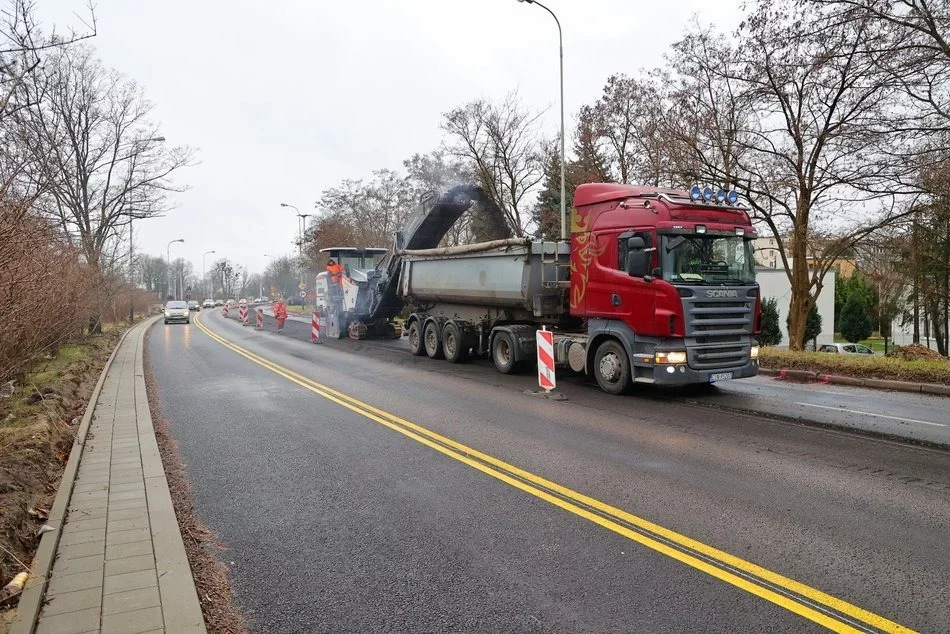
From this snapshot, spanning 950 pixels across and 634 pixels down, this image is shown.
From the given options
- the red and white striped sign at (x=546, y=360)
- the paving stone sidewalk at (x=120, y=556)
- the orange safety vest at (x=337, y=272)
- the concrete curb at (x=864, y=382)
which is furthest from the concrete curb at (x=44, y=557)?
the orange safety vest at (x=337, y=272)

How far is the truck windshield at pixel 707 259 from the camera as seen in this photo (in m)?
9.84

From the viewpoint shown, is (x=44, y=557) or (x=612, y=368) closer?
(x=44, y=557)

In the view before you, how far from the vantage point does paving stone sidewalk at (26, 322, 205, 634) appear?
333 cm

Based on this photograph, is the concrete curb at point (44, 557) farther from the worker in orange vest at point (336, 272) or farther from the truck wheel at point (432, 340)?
the worker in orange vest at point (336, 272)

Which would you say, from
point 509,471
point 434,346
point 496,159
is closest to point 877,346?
point 496,159

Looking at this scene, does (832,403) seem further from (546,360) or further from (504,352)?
(504,352)

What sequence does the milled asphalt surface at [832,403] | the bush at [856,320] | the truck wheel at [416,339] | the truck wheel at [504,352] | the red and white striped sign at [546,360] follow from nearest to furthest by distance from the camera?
the milled asphalt surface at [832,403]
the red and white striped sign at [546,360]
the truck wheel at [504,352]
the truck wheel at [416,339]
the bush at [856,320]

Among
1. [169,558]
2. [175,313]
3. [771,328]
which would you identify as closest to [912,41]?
[169,558]

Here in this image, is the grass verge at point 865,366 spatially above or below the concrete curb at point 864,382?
above

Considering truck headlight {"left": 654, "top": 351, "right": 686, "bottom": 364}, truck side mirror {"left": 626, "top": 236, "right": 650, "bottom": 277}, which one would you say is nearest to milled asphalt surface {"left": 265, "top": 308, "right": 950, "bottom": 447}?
truck headlight {"left": 654, "top": 351, "right": 686, "bottom": 364}

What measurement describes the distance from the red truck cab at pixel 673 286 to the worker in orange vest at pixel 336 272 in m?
15.1

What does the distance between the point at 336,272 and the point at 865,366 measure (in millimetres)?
17989

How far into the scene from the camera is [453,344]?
1599 cm

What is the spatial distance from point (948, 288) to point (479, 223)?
19.7m
